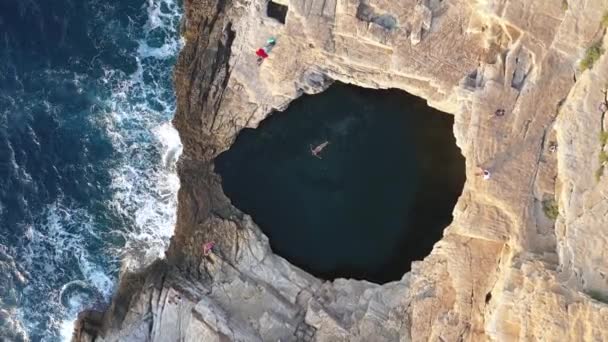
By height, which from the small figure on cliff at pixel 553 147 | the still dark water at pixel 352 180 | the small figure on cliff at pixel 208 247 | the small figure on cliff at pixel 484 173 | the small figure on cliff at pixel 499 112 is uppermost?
the small figure on cliff at pixel 499 112

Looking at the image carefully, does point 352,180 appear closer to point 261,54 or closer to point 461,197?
point 461,197

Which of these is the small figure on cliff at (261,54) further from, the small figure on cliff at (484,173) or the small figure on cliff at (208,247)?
the small figure on cliff at (484,173)

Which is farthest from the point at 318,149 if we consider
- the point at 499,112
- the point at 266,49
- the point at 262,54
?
the point at 499,112

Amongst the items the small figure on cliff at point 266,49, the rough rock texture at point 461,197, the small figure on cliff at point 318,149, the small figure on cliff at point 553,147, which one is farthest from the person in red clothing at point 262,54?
the small figure on cliff at point 553,147

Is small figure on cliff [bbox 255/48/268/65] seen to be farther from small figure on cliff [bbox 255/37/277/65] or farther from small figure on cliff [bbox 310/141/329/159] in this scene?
small figure on cliff [bbox 310/141/329/159]

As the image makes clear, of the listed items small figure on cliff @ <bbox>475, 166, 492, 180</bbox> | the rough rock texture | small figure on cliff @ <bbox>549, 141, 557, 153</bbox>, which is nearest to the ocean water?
the rough rock texture

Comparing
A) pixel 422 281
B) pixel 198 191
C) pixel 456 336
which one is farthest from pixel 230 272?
pixel 456 336
